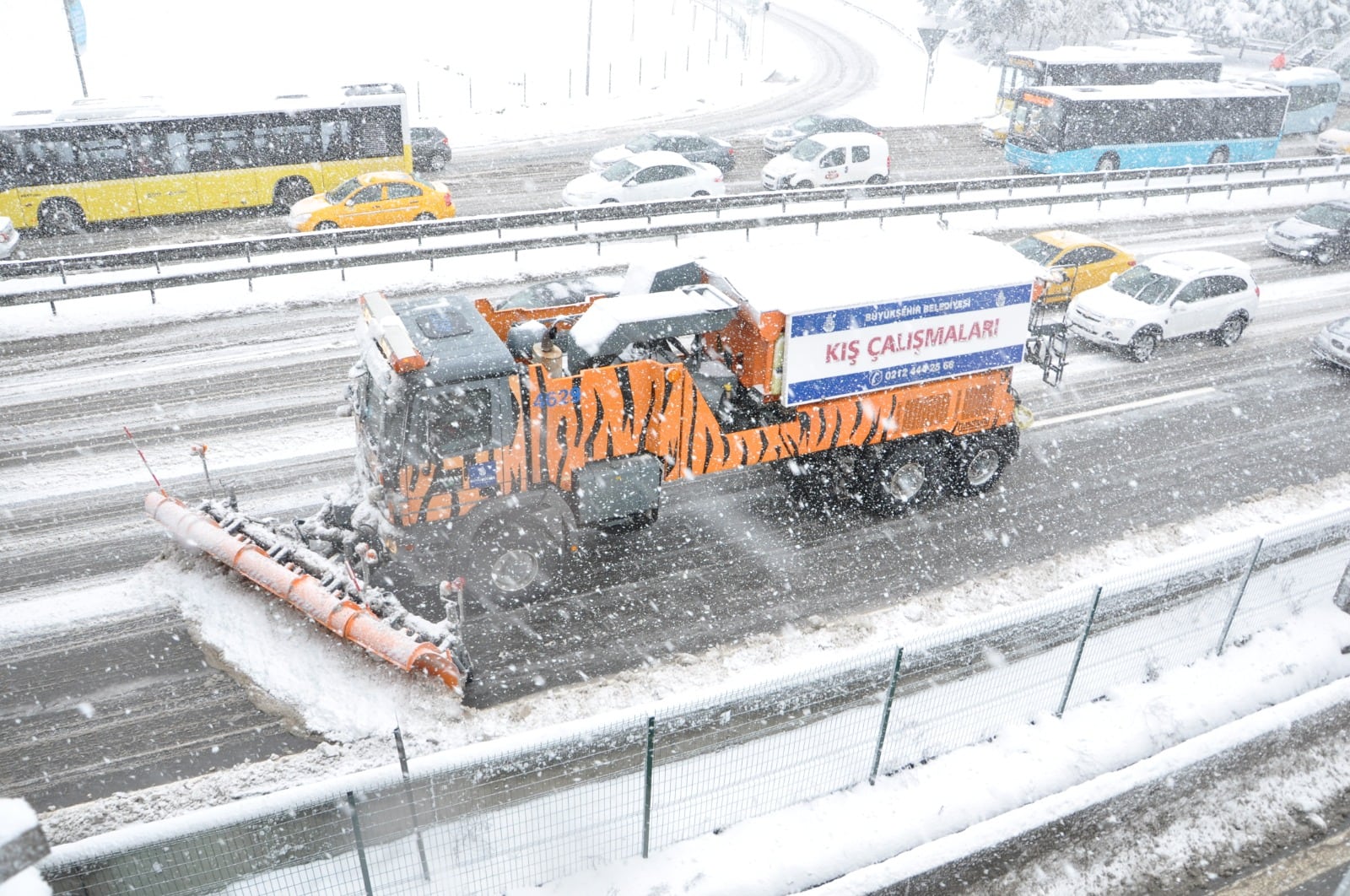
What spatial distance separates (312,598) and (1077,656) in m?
7.41

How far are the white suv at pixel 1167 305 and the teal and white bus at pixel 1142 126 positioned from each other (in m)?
12.7

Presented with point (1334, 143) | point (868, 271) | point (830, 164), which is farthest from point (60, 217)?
point (1334, 143)

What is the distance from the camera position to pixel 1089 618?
8719 mm

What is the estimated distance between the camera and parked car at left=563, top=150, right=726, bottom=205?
24406 millimetres

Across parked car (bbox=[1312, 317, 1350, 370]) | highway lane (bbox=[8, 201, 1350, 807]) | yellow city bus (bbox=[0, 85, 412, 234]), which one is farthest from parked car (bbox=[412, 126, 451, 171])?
parked car (bbox=[1312, 317, 1350, 370])

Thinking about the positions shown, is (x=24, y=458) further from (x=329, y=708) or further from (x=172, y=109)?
(x=172, y=109)

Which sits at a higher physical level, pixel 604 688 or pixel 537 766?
pixel 537 766

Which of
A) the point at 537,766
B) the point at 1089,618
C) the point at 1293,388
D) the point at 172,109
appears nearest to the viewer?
the point at 537,766

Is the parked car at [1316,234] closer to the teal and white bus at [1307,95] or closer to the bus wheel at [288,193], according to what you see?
the teal and white bus at [1307,95]

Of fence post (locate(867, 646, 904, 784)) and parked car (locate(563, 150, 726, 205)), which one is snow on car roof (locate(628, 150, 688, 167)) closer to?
parked car (locate(563, 150, 726, 205))

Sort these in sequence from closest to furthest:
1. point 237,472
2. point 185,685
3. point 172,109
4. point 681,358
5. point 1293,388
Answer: point 185,685, point 681,358, point 237,472, point 1293,388, point 172,109

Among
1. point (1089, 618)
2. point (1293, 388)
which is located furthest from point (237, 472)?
point (1293, 388)

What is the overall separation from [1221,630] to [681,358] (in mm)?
6902

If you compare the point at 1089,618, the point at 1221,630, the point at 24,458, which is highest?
the point at 1089,618
